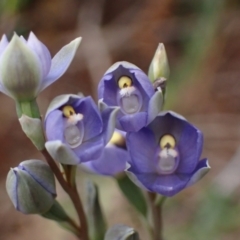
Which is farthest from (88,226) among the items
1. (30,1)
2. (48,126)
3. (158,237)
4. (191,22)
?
(30,1)

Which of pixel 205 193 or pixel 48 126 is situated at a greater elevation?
pixel 48 126

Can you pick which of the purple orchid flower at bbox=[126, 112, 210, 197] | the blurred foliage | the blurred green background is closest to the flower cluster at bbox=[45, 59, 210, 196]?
the purple orchid flower at bbox=[126, 112, 210, 197]

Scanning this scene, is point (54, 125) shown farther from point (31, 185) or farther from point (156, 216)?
point (156, 216)

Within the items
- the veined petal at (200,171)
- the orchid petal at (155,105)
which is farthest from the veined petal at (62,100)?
the veined petal at (200,171)

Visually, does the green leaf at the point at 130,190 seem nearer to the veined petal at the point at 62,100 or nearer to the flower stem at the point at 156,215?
the flower stem at the point at 156,215

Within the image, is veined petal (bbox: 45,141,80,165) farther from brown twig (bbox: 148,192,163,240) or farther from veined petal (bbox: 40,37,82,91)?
brown twig (bbox: 148,192,163,240)

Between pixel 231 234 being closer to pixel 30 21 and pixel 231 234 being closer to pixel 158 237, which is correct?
pixel 158 237

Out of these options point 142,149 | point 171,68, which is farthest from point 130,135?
point 171,68
